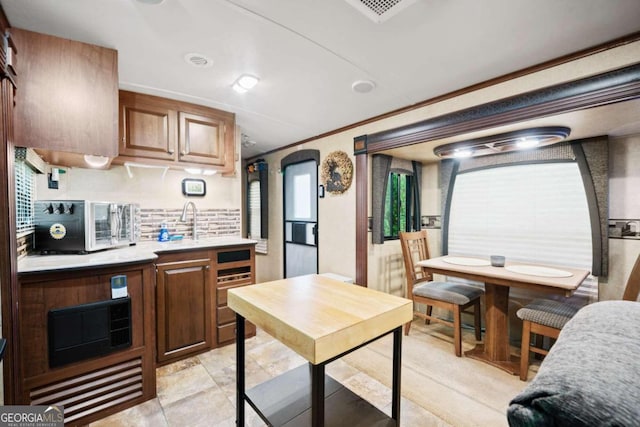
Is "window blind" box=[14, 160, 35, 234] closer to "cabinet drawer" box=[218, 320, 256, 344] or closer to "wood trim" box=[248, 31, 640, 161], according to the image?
"cabinet drawer" box=[218, 320, 256, 344]

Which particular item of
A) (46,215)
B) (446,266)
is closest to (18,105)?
(46,215)

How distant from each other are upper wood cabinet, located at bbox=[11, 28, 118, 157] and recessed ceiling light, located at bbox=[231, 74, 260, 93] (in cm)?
77

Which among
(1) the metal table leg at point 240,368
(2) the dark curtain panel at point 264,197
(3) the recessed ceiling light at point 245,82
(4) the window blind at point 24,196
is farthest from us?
(2) the dark curtain panel at point 264,197

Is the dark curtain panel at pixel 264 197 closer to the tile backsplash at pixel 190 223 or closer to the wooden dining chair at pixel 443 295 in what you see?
the tile backsplash at pixel 190 223

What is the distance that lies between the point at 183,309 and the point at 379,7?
2.56 m

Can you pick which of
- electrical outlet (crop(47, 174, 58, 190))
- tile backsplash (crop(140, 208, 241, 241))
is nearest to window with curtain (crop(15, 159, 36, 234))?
electrical outlet (crop(47, 174, 58, 190))

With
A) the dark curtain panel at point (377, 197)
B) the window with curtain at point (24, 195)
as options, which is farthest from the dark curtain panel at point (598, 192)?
the window with curtain at point (24, 195)

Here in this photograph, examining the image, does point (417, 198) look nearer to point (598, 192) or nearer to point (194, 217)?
point (598, 192)

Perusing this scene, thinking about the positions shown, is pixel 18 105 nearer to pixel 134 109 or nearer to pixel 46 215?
pixel 46 215

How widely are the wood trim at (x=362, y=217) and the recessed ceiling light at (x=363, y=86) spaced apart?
2.49 feet

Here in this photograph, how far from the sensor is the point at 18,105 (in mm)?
1469

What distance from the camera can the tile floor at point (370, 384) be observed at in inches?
66.3

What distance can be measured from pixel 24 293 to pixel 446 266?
2.97 metres

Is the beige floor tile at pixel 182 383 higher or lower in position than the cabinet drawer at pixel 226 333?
lower
